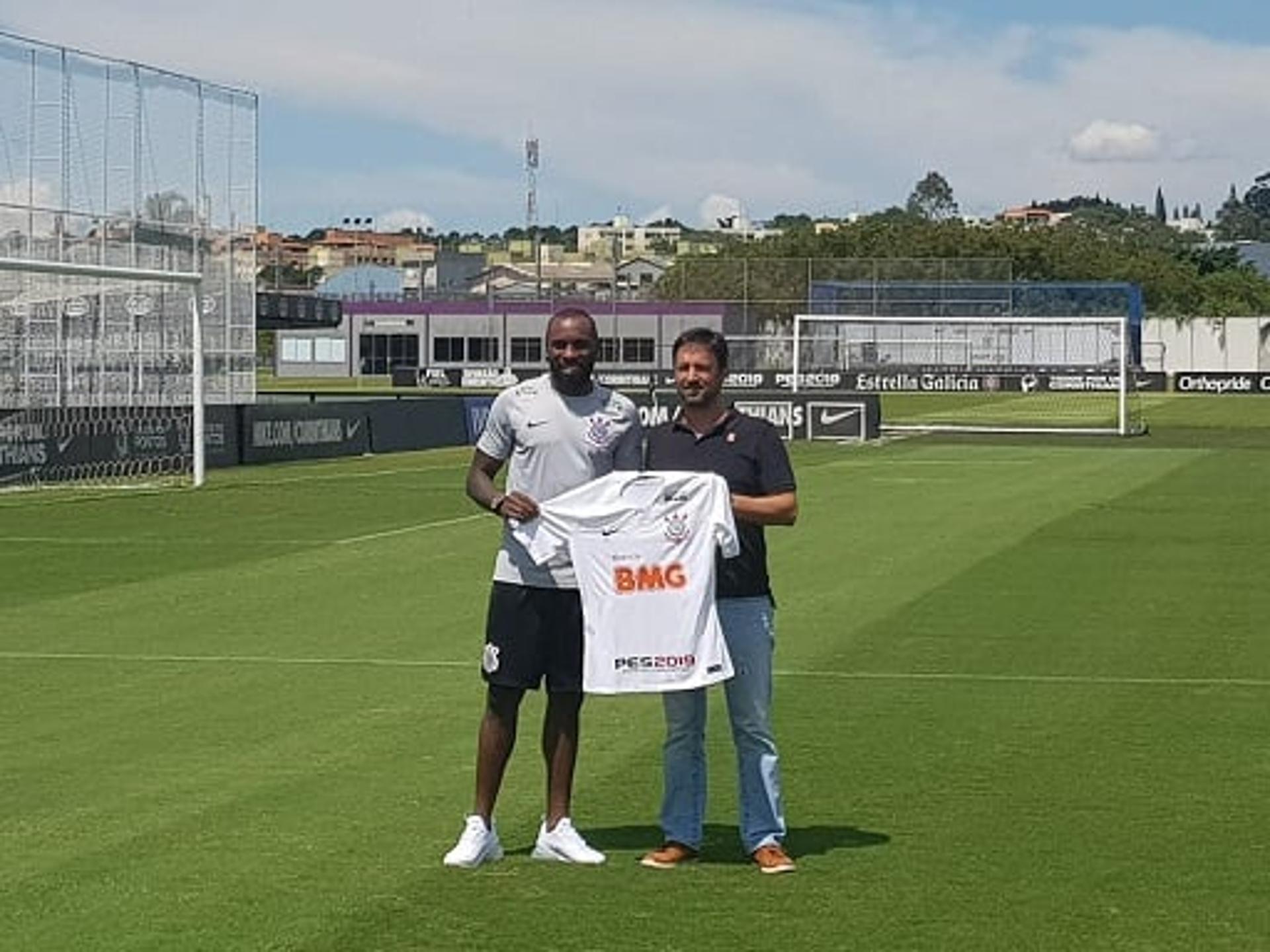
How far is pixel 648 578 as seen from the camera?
8.92 metres

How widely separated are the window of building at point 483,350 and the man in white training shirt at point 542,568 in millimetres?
102203

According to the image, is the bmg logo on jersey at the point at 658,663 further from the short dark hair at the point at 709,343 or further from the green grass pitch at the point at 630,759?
the short dark hair at the point at 709,343

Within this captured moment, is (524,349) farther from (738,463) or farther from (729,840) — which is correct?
(738,463)

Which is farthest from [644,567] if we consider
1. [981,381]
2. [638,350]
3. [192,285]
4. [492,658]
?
[638,350]

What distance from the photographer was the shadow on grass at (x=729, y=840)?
30.6ft

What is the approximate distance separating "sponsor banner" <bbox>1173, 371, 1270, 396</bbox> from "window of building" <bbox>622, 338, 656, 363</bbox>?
69.7 feet

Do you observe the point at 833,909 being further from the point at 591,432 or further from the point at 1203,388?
the point at 1203,388

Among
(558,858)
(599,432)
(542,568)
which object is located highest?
(599,432)

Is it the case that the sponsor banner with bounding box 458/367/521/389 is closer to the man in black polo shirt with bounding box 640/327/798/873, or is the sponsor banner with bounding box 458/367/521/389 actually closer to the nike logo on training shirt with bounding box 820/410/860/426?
the nike logo on training shirt with bounding box 820/410/860/426

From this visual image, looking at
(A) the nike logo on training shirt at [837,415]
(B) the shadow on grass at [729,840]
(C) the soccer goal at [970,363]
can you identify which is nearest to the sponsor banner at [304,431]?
(A) the nike logo on training shirt at [837,415]

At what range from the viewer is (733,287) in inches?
4390

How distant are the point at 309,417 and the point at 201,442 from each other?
1002 cm

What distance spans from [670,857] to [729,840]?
0.63m

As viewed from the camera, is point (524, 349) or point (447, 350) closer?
point (524, 349)
